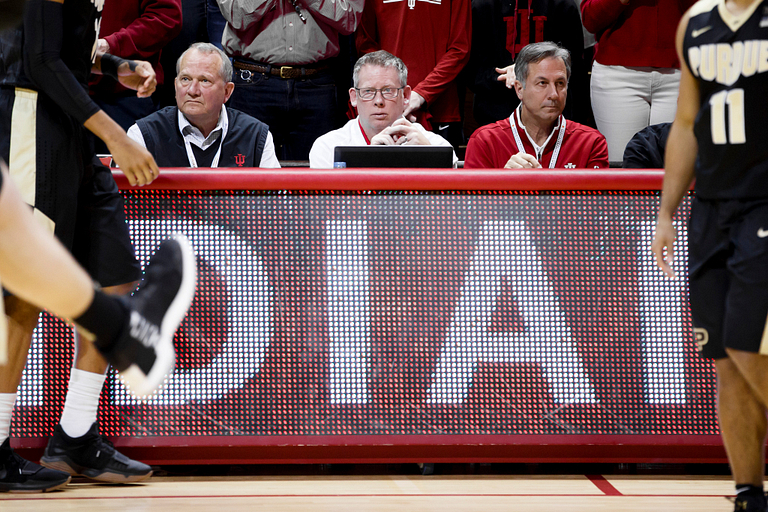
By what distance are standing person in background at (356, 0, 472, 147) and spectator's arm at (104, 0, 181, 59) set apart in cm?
117

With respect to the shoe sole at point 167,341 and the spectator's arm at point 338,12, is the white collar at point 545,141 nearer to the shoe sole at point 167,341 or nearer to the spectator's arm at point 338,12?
the spectator's arm at point 338,12

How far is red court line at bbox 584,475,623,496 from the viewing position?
8.47ft

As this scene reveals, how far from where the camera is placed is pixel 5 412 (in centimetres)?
256

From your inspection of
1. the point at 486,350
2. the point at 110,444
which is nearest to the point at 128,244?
the point at 110,444

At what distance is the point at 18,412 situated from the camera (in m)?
2.74

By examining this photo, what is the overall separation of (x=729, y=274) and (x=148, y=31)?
3650 millimetres

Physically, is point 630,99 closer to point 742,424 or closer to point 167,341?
point 742,424

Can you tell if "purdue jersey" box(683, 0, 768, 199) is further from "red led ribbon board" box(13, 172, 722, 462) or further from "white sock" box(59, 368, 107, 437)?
"white sock" box(59, 368, 107, 437)

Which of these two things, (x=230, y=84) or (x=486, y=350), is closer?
(x=486, y=350)

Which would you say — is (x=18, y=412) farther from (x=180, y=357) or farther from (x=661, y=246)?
(x=661, y=246)

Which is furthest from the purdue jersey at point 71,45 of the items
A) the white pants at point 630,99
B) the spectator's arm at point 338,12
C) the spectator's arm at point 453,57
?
the white pants at point 630,99

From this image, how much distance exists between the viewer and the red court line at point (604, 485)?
2582 millimetres

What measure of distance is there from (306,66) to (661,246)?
3091 millimetres

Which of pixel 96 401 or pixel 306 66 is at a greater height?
pixel 306 66
